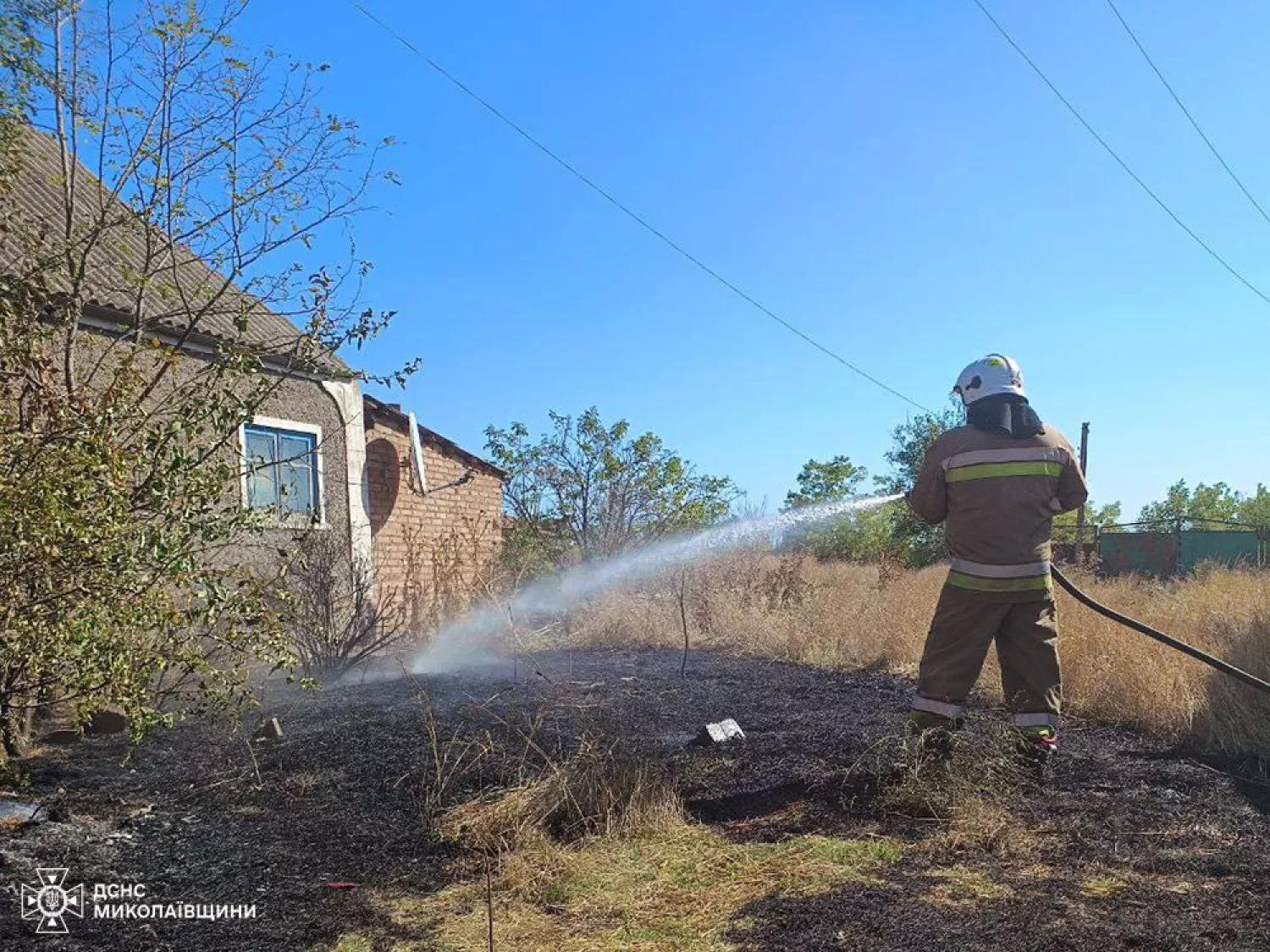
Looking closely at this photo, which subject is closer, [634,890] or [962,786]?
[634,890]

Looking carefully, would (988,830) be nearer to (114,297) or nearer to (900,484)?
(114,297)

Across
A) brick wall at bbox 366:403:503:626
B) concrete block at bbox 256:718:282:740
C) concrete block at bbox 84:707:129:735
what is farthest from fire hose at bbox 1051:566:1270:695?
concrete block at bbox 84:707:129:735

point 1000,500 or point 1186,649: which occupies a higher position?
point 1000,500

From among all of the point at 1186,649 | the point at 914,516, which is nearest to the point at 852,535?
the point at 914,516

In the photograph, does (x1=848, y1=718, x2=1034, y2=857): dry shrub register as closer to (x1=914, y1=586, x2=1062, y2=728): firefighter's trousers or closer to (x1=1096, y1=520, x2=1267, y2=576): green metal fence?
(x1=914, y1=586, x2=1062, y2=728): firefighter's trousers

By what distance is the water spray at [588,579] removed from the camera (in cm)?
892

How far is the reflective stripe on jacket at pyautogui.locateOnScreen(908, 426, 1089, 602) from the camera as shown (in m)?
4.18

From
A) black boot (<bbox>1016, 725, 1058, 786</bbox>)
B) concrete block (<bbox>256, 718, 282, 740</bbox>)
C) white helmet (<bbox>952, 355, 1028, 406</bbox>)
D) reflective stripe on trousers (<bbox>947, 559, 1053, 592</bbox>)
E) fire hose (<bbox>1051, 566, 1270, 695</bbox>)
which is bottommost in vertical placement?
black boot (<bbox>1016, 725, 1058, 786</bbox>)

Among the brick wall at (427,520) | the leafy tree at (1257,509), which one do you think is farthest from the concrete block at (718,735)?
the leafy tree at (1257,509)

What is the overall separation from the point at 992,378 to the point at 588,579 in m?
8.56

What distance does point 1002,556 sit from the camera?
13.7 feet

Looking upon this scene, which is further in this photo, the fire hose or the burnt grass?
the fire hose

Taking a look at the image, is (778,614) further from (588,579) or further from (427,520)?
(427,520)

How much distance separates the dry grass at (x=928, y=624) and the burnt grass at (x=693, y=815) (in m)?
0.39
